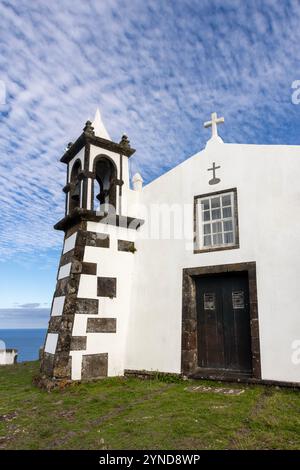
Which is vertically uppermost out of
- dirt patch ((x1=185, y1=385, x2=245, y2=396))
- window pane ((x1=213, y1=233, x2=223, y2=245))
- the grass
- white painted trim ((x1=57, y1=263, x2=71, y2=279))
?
window pane ((x1=213, y1=233, x2=223, y2=245))

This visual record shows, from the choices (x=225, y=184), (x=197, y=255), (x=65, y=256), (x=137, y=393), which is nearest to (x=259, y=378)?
(x=137, y=393)

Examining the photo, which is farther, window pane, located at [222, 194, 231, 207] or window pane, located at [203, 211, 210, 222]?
window pane, located at [203, 211, 210, 222]

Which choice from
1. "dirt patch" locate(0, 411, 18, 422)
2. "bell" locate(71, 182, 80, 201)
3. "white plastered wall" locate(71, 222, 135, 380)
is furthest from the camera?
"bell" locate(71, 182, 80, 201)

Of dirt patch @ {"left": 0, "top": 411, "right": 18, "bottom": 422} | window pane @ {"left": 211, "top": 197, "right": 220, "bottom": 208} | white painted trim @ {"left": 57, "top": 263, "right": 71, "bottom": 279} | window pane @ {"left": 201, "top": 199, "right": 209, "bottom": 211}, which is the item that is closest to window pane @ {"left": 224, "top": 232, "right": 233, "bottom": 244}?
window pane @ {"left": 211, "top": 197, "right": 220, "bottom": 208}

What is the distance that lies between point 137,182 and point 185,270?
3.31 meters

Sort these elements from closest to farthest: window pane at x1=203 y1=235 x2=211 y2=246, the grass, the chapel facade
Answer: the grass < the chapel facade < window pane at x1=203 y1=235 x2=211 y2=246

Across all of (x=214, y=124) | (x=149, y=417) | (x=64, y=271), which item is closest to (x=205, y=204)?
(x=214, y=124)

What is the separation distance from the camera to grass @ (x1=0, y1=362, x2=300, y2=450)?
4.60 meters

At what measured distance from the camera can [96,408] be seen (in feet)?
20.8

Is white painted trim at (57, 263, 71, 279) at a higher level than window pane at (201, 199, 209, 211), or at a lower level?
lower

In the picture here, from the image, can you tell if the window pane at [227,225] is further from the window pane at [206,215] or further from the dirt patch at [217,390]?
the dirt patch at [217,390]

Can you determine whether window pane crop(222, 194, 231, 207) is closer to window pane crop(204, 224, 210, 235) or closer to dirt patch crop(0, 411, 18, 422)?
window pane crop(204, 224, 210, 235)

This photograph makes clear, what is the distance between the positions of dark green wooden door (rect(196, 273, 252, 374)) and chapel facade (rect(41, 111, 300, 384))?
0.02m

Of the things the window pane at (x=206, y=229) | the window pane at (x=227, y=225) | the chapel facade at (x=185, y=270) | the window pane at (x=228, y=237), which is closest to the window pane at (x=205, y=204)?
the chapel facade at (x=185, y=270)
